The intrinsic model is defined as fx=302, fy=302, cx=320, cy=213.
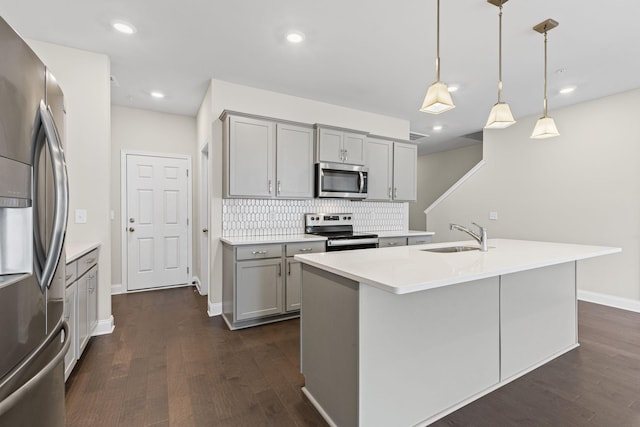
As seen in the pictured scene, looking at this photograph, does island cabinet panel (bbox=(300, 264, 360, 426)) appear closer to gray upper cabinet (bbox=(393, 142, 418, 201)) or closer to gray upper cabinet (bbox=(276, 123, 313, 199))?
gray upper cabinet (bbox=(276, 123, 313, 199))

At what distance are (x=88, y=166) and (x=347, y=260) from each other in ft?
9.03

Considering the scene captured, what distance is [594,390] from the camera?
6.84ft

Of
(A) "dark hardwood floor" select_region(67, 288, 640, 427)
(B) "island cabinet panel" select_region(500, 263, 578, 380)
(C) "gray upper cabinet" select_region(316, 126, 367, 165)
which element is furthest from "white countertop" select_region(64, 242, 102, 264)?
(B) "island cabinet panel" select_region(500, 263, 578, 380)

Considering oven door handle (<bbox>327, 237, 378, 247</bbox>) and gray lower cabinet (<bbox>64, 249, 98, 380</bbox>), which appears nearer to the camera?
gray lower cabinet (<bbox>64, 249, 98, 380</bbox>)

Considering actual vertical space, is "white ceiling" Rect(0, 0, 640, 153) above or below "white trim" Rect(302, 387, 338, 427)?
above

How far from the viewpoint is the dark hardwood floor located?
5.92 ft

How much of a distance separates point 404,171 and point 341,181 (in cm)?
133

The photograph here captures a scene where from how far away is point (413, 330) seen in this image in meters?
1.72

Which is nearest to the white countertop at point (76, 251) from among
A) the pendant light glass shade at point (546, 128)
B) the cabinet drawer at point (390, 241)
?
the cabinet drawer at point (390, 241)

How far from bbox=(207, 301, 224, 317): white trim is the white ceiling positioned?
2.64 metres

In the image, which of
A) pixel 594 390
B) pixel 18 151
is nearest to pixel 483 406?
pixel 594 390

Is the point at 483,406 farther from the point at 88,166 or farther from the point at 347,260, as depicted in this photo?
the point at 88,166

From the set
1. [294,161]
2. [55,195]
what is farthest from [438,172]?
[55,195]

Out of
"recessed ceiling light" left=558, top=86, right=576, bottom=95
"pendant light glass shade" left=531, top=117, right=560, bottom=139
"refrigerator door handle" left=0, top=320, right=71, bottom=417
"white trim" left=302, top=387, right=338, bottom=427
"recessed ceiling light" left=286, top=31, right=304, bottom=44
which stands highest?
"recessed ceiling light" left=286, top=31, right=304, bottom=44
